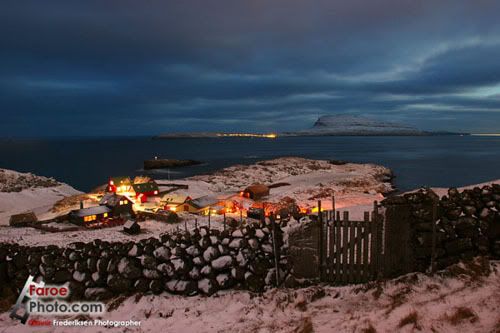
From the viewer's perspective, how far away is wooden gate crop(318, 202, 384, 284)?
25.8ft

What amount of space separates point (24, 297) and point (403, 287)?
951cm

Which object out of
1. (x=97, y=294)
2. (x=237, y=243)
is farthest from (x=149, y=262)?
(x=237, y=243)

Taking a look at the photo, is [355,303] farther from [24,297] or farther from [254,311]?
[24,297]

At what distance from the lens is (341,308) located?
22.9ft

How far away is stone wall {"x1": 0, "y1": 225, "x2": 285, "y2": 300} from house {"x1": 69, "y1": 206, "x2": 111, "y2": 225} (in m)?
28.5

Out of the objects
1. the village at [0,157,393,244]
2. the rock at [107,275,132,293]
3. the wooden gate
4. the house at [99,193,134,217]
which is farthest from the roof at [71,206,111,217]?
the wooden gate

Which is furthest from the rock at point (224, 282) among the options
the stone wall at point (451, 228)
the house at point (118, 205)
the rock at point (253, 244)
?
the house at point (118, 205)

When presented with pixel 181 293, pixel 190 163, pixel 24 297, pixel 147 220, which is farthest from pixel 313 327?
pixel 190 163

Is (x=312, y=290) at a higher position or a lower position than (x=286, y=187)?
higher

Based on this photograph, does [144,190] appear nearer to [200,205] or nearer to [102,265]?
[200,205]

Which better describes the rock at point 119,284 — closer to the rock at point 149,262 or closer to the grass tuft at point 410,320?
the rock at point 149,262

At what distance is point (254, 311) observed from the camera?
7.36 m

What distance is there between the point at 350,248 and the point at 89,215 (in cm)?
3462

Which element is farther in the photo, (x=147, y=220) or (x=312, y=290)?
(x=147, y=220)
